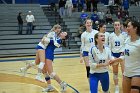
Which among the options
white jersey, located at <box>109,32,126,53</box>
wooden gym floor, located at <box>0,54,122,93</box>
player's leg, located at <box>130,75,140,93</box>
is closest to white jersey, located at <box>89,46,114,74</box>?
player's leg, located at <box>130,75,140,93</box>

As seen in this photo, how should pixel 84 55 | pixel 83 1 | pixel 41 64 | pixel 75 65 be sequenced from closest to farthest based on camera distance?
1. pixel 41 64
2. pixel 84 55
3. pixel 75 65
4. pixel 83 1

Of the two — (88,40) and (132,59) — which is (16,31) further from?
(132,59)

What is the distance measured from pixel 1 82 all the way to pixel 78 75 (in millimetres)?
3165

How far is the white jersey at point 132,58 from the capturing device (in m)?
5.64

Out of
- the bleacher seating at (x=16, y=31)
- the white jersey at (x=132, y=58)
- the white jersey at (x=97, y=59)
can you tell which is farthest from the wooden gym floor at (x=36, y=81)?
the bleacher seating at (x=16, y=31)

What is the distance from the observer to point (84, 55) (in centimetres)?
970

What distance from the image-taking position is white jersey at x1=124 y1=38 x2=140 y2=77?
564cm

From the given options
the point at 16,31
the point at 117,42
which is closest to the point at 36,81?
the point at 117,42

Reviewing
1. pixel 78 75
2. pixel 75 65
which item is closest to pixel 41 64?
pixel 78 75

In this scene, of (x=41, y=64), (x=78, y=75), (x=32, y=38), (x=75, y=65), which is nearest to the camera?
(x=41, y=64)

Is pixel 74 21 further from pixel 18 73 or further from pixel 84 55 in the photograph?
pixel 84 55

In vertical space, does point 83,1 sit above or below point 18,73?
above

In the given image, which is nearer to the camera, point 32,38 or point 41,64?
point 41,64

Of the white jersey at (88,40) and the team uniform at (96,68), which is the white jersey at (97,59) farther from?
the white jersey at (88,40)
